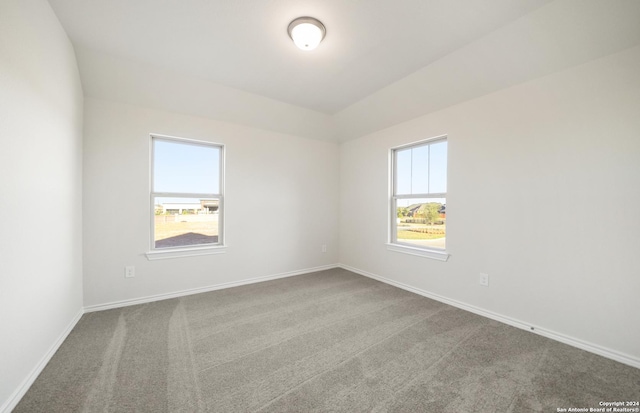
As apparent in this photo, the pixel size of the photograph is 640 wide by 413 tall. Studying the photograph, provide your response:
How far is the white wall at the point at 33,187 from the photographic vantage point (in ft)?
4.50

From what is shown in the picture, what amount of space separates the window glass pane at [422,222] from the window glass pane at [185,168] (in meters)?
2.76

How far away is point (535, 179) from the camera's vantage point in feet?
7.54

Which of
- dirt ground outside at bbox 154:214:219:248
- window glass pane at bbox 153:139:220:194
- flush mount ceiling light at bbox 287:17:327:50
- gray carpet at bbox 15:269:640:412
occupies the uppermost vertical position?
flush mount ceiling light at bbox 287:17:327:50

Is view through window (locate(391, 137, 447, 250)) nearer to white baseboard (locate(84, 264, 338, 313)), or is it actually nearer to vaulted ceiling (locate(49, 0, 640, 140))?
vaulted ceiling (locate(49, 0, 640, 140))

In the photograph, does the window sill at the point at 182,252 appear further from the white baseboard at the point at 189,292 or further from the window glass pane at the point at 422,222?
the window glass pane at the point at 422,222

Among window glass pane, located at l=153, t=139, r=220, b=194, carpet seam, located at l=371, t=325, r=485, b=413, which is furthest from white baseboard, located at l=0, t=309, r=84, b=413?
carpet seam, located at l=371, t=325, r=485, b=413

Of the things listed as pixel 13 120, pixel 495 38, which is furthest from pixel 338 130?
pixel 13 120

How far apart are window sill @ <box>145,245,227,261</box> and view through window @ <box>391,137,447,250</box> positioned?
2.60 metres

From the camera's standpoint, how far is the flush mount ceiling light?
1.98m

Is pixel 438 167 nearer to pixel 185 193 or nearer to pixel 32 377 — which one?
pixel 185 193

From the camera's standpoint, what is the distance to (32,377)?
1594 millimetres

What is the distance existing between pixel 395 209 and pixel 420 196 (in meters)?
0.48

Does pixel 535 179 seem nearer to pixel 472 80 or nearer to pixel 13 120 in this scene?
pixel 472 80

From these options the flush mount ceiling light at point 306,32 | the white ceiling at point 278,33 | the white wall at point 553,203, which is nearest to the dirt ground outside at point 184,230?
the white ceiling at point 278,33
